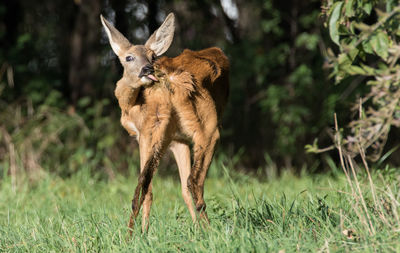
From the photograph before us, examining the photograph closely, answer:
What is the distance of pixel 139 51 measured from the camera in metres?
3.95

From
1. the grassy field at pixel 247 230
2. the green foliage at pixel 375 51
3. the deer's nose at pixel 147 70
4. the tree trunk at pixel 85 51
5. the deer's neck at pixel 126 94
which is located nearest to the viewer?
the grassy field at pixel 247 230

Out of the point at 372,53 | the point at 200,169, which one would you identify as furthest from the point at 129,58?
the point at 372,53

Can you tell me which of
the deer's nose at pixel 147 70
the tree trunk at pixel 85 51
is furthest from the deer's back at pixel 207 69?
the tree trunk at pixel 85 51

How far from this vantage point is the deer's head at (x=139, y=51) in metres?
3.73

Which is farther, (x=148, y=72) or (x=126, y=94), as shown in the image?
(x=126, y=94)

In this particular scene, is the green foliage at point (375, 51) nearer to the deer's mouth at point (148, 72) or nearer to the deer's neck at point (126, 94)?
the deer's mouth at point (148, 72)

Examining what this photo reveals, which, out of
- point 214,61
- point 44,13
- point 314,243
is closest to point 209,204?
point 214,61

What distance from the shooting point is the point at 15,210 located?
509 cm

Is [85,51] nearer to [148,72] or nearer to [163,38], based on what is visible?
[163,38]

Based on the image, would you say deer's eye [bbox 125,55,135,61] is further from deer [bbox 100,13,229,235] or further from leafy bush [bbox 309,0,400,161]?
leafy bush [bbox 309,0,400,161]

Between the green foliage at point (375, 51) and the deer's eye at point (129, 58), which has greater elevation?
the deer's eye at point (129, 58)

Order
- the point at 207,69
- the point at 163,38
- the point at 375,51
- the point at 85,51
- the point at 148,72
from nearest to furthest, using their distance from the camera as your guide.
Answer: the point at 375,51 → the point at 148,72 → the point at 163,38 → the point at 207,69 → the point at 85,51

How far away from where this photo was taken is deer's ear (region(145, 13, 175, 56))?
13.7ft

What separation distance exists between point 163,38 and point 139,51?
33 centimetres
